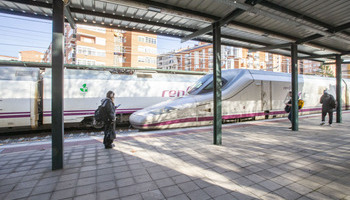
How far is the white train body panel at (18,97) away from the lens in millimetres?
7574

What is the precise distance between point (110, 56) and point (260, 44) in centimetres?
3812

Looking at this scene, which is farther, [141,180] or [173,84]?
[173,84]

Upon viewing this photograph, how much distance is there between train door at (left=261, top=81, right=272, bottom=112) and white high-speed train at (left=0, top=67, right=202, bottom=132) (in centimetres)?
489

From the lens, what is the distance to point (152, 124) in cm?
709

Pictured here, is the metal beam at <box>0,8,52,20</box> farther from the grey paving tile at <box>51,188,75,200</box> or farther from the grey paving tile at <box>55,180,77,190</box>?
the grey paving tile at <box>51,188,75,200</box>

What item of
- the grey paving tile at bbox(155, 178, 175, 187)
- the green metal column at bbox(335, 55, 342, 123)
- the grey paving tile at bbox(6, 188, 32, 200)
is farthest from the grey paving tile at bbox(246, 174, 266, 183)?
the green metal column at bbox(335, 55, 342, 123)

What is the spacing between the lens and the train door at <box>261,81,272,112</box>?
9.34 meters

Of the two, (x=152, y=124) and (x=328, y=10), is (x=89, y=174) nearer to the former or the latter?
(x=152, y=124)

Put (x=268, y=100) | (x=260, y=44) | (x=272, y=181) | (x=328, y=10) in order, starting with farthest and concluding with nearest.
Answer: (x=268, y=100) < (x=260, y=44) < (x=328, y=10) < (x=272, y=181)

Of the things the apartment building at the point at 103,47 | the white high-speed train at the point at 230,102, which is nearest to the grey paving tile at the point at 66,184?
the white high-speed train at the point at 230,102

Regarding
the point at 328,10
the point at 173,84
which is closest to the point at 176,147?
the point at 328,10

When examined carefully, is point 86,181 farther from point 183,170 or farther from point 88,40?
point 88,40

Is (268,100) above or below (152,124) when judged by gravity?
above

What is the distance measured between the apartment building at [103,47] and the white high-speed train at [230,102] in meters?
23.4
